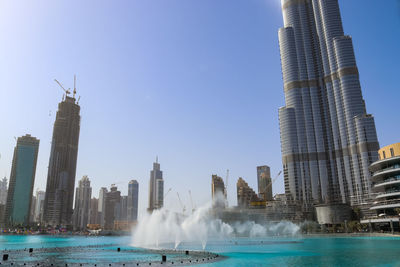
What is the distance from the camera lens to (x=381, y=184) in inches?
5817

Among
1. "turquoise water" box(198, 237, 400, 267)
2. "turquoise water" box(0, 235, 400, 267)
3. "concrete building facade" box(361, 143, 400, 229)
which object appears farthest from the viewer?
"concrete building facade" box(361, 143, 400, 229)

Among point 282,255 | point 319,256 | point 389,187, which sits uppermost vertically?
point 389,187

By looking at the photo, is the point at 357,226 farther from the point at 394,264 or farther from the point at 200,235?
the point at 394,264

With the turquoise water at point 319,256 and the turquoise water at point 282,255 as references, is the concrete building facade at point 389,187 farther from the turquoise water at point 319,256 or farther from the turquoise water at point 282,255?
the turquoise water at point 319,256

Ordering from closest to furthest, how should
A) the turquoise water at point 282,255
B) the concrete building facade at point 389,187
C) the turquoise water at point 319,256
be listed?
the turquoise water at point 319,256 < the turquoise water at point 282,255 < the concrete building facade at point 389,187

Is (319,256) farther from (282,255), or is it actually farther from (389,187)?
(389,187)

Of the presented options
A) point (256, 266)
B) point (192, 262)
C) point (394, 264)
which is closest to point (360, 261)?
point (394, 264)

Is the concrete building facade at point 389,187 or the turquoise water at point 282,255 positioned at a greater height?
the concrete building facade at point 389,187

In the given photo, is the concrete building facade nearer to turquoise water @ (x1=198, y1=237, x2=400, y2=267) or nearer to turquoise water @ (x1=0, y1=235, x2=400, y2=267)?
turquoise water @ (x1=0, y1=235, x2=400, y2=267)

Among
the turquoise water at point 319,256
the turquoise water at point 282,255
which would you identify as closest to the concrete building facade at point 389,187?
the turquoise water at point 282,255

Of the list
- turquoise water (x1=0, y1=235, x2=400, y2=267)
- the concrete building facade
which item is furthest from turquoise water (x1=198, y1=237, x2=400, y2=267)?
the concrete building facade

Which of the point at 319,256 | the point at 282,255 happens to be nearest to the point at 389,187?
the point at 319,256

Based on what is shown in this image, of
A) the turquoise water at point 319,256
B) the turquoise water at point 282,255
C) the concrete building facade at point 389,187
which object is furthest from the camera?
the concrete building facade at point 389,187

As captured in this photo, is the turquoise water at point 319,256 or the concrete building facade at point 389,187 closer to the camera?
the turquoise water at point 319,256
